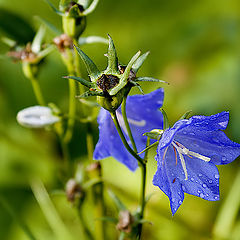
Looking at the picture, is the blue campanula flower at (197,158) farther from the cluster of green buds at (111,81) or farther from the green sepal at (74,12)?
the green sepal at (74,12)

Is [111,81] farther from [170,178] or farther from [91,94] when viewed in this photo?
[170,178]

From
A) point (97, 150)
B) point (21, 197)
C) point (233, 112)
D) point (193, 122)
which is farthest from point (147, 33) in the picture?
point (193, 122)

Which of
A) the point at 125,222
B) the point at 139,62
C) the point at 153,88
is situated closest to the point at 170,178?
the point at 125,222

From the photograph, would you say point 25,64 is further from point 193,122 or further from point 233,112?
point 233,112

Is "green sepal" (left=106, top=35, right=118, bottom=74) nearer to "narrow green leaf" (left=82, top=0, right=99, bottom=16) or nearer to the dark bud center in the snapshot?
the dark bud center

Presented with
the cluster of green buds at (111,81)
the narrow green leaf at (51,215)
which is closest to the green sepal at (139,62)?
the cluster of green buds at (111,81)

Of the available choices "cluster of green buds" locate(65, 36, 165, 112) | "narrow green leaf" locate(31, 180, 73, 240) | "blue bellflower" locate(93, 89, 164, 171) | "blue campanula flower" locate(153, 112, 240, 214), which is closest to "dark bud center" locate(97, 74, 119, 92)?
"cluster of green buds" locate(65, 36, 165, 112)
